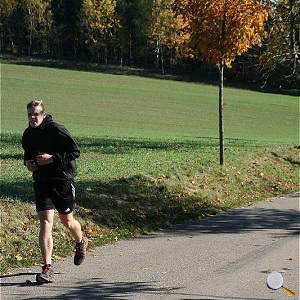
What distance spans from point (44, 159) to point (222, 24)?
32.8 ft

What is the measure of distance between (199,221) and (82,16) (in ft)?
262

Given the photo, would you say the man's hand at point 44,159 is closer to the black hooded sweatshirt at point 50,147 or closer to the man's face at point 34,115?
the black hooded sweatshirt at point 50,147

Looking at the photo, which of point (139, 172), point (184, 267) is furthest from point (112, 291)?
point (139, 172)

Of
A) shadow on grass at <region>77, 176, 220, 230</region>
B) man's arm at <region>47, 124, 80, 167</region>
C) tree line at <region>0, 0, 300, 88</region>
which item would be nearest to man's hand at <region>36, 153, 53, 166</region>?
man's arm at <region>47, 124, 80, 167</region>

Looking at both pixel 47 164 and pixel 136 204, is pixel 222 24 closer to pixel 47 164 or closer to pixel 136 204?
pixel 136 204

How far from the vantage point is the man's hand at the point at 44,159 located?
6535 millimetres

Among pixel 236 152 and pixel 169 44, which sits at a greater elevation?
pixel 169 44

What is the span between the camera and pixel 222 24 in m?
15.5

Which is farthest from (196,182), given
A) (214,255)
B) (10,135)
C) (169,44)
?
(169,44)

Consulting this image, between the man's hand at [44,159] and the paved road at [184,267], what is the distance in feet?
4.30

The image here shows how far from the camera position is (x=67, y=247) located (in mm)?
8203

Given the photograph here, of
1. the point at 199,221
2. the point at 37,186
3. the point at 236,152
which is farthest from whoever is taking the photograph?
the point at 236,152

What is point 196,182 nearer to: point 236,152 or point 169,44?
point 236,152

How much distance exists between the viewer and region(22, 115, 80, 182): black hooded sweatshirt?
669 cm
